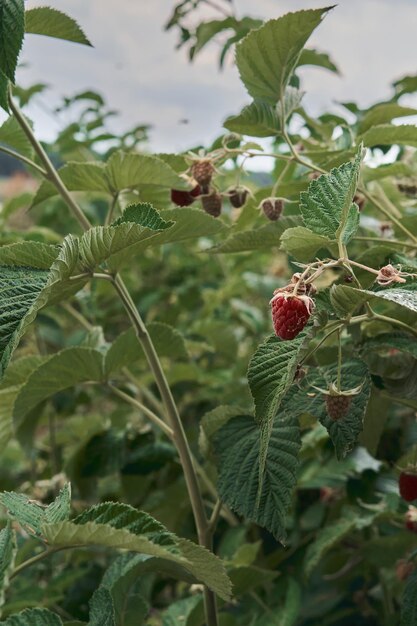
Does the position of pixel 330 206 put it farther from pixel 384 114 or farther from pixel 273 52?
pixel 384 114

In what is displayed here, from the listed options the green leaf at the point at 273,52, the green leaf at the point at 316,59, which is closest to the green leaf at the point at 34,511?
the green leaf at the point at 273,52

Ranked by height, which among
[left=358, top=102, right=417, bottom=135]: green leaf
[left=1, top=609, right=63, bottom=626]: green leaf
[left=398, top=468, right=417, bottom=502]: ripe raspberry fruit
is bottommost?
[left=398, top=468, right=417, bottom=502]: ripe raspberry fruit

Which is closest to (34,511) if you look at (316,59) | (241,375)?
(316,59)

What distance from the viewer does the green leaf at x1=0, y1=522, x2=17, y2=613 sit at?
381 mm

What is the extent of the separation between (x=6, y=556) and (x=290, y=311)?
0.19 meters

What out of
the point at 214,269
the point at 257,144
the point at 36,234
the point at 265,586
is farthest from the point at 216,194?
the point at 214,269

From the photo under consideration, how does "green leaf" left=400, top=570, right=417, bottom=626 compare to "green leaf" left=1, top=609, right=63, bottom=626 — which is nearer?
"green leaf" left=1, top=609, right=63, bottom=626

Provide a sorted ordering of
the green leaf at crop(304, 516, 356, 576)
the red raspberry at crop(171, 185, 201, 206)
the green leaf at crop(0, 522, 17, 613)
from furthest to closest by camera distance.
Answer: the green leaf at crop(304, 516, 356, 576)
the red raspberry at crop(171, 185, 201, 206)
the green leaf at crop(0, 522, 17, 613)

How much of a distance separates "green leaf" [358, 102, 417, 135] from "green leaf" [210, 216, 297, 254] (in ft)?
0.54

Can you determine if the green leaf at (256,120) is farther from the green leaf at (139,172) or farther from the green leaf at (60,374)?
the green leaf at (60,374)

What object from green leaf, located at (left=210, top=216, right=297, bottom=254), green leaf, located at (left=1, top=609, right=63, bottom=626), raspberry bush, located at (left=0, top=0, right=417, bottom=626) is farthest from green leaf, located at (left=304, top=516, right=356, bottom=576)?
green leaf, located at (left=1, top=609, right=63, bottom=626)

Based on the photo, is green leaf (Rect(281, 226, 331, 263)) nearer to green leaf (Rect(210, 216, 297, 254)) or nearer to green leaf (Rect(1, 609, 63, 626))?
green leaf (Rect(210, 216, 297, 254))

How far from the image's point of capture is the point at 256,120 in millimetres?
680

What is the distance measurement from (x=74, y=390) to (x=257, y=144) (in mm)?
741
